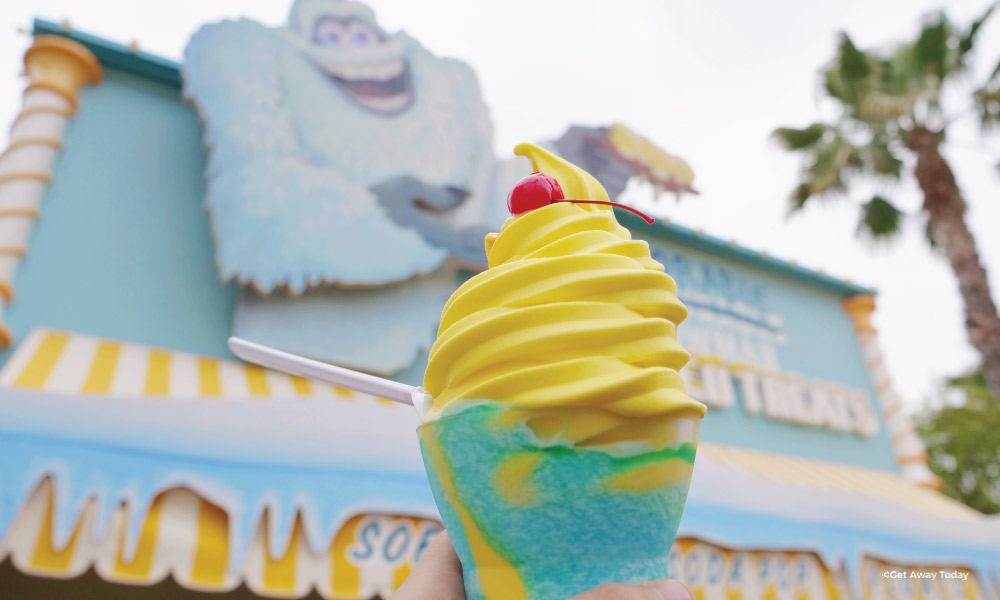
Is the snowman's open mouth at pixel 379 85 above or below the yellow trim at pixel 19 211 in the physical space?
above

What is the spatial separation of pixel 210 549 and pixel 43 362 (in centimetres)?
157

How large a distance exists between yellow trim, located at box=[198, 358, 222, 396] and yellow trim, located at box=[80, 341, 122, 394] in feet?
1.40

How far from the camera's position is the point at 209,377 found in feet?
11.8

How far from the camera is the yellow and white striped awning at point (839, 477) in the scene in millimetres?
5121

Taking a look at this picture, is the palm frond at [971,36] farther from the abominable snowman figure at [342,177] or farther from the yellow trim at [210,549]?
the yellow trim at [210,549]

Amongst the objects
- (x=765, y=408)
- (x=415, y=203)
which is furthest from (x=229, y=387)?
(x=765, y=408)

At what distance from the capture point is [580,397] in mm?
824

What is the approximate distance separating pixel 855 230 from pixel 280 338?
8.11 m

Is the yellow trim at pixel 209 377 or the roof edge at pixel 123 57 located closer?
the yellow trim at pixel 209 377

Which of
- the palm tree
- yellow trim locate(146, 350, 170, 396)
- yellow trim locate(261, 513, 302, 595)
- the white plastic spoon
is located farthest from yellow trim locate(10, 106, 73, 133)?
the palm tree

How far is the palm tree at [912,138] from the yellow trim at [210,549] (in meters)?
8.01

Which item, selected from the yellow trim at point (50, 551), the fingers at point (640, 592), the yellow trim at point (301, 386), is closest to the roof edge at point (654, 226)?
the yellow trim at point (301, 386)

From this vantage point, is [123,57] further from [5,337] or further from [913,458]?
[913,458]

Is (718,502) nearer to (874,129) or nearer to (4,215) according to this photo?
(4,215)
